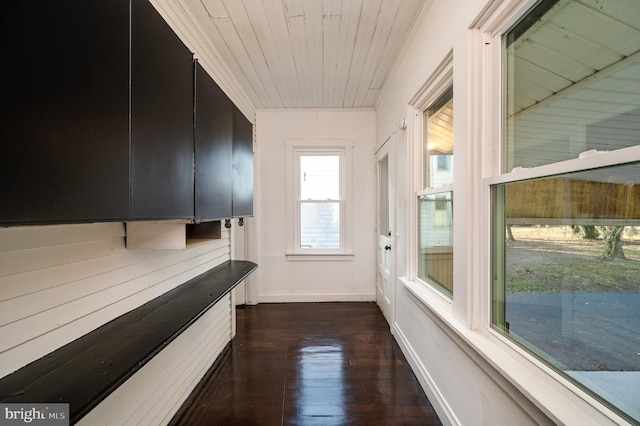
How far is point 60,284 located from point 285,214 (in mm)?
2961

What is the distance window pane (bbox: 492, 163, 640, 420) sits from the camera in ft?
2.64

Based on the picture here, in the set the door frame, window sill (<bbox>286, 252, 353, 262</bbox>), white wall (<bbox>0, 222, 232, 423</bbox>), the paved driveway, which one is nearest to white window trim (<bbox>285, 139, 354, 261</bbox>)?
window sill (<bbox>286, 252, 353, 262</bbox>)

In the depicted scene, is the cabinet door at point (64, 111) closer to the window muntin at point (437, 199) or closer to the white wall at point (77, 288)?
the white wall at point (77, 288)

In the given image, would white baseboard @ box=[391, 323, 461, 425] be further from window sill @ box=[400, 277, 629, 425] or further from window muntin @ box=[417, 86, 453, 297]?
window muntin @ box=[417, 86, 453, 297]

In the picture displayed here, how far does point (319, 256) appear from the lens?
13.1ft

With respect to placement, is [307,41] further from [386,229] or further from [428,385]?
[428,385]

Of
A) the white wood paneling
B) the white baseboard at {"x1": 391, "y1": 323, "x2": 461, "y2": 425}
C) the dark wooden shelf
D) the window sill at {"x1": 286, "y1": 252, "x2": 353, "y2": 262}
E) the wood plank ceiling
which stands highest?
the wood plank ceiling

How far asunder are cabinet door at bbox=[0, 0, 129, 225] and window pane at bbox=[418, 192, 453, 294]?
1.76 metres

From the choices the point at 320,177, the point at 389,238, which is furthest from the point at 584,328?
the point at 320,177

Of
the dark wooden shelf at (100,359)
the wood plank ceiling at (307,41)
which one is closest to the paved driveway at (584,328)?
the dark wooden shelf at (100,359)

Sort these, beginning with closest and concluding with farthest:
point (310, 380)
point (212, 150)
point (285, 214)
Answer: point (212, 150), point (310, 380), point (285, 214)

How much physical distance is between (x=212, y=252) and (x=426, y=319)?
1804 millimetres

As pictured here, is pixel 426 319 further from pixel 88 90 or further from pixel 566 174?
pixel 88 90

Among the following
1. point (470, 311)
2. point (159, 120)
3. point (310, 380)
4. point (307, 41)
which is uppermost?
point (307, 41)
